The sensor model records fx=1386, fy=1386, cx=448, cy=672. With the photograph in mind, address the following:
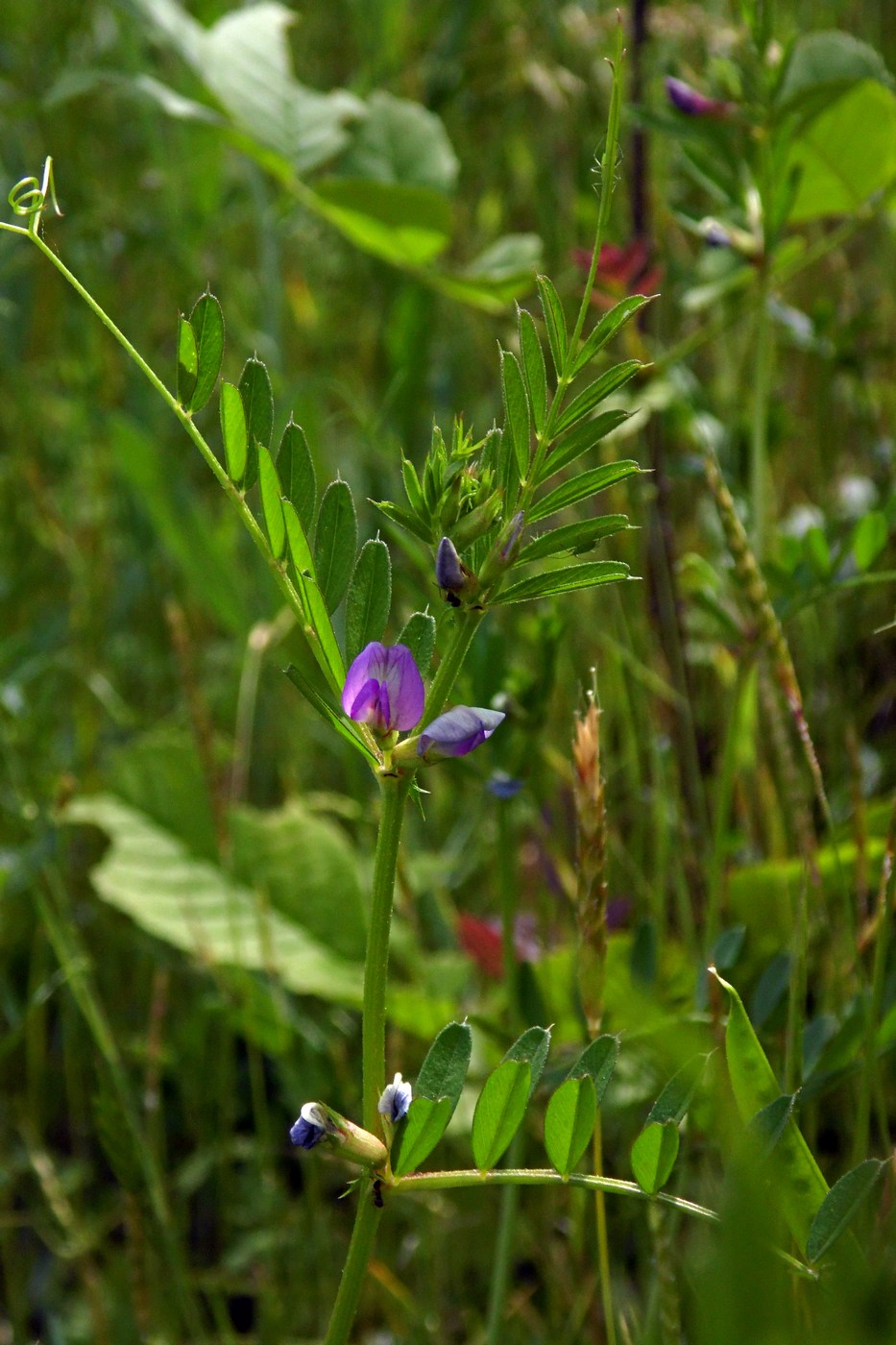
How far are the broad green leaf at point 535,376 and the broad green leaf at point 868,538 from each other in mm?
305

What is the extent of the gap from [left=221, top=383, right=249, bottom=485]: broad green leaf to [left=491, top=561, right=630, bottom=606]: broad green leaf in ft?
0.39

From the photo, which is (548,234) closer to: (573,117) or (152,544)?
(573,117)

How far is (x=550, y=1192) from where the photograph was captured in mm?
939

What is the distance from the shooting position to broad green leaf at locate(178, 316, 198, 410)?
1.63 feet

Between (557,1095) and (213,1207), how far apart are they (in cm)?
77

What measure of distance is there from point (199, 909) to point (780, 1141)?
0.74 meters

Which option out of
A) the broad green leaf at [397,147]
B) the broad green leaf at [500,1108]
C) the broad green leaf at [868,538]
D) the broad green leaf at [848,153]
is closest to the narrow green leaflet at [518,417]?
the broad green leaf at [500,1108]

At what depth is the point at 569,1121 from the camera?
483 mm

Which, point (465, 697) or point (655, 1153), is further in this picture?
point (465, 697)

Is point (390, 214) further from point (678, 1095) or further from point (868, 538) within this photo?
point (678, 1095)

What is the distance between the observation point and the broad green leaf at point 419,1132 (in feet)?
1.53

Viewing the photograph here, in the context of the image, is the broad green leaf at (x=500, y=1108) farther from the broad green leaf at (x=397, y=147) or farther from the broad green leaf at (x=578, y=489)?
the broad green leaf at (x=397, y=147)

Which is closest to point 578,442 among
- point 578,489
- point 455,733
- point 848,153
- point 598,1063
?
point 578,489

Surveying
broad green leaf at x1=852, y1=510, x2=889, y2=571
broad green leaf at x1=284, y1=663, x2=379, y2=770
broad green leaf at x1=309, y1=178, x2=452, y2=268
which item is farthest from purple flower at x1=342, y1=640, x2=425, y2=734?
broad green leaf at x1=309, y1=178, x2=452, y2=268
